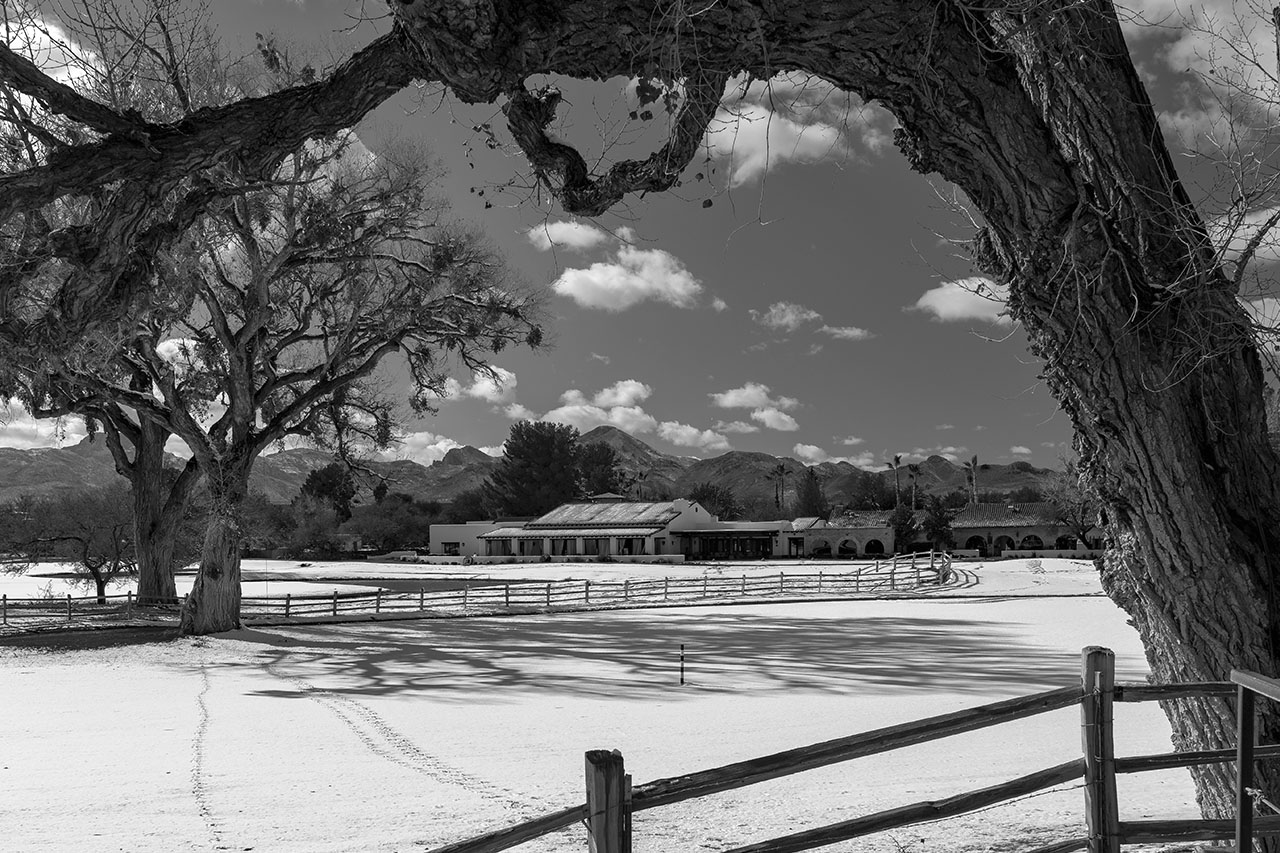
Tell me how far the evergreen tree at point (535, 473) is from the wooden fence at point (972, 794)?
293 ft

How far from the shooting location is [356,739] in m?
10.5

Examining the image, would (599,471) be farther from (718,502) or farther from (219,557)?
(219,557)

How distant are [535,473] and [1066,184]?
91588 millimetres

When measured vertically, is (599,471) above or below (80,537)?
above

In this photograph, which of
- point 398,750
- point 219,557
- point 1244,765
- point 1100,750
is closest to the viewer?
point 1244,765

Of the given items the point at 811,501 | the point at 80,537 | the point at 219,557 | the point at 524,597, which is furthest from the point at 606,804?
the point at 811,501

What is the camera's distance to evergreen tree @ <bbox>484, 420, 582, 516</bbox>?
94125mm

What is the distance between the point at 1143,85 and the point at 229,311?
21752mm

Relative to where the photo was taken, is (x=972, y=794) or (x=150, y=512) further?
(x=150, y=512)

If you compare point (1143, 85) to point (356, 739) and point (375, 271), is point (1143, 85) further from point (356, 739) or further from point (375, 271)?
point (375, 271)

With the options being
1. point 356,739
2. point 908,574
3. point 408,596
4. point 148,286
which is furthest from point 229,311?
point 908,574

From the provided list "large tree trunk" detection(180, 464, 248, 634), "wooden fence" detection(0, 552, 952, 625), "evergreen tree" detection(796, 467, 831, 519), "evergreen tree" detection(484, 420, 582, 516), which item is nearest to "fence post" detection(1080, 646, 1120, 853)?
"large tree trunk" detection(180, 464, 248, 634)

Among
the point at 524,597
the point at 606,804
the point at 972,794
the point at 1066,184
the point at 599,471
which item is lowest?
the point at 524,597

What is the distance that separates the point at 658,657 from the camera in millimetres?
18172
